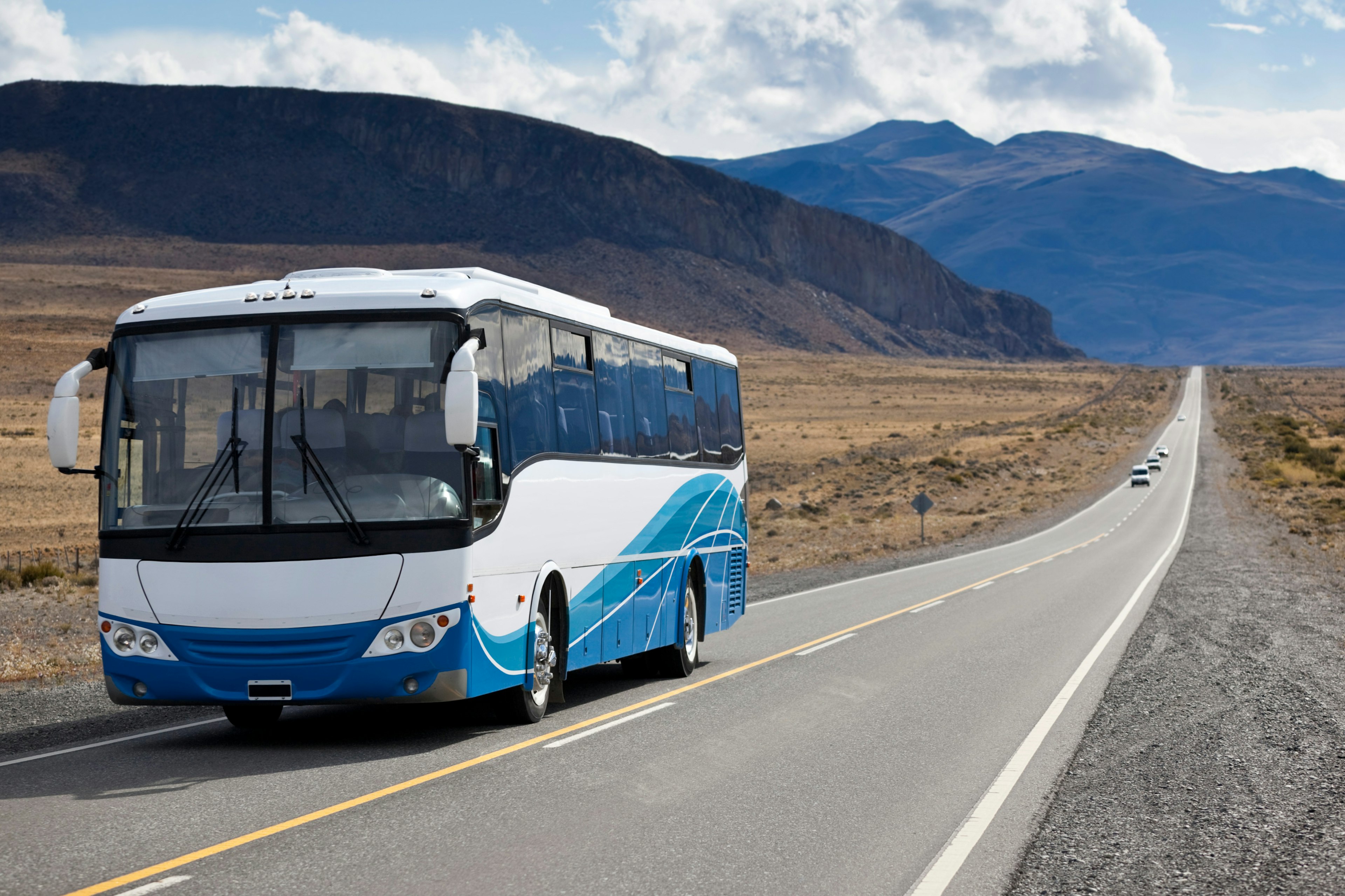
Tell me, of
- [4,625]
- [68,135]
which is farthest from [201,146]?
[4,625]

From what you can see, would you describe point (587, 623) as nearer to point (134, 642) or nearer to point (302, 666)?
point (302, 666)

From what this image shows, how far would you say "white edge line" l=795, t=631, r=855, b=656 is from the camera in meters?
15.2

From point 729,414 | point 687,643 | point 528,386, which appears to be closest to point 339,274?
point 528,386

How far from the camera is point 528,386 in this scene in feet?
33.9

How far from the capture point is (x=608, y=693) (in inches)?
505

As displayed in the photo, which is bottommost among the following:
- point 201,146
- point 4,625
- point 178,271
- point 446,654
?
point 4,625

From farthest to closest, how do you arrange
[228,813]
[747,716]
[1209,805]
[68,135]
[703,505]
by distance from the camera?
[68,135]
[703,505]
[747,716]
[1209,805]
[228,813]

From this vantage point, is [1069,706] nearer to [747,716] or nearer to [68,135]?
[747,716]

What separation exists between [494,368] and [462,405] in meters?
1.43

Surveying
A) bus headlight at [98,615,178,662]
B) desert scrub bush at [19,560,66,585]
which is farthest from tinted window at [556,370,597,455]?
desert scrub bush at [19,560,66,585]

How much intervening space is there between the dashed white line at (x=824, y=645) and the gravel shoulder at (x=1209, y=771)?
10.8ft

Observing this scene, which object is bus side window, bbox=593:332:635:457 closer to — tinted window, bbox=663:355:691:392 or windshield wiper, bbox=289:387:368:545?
tinted window, bbox=663:355:691:392

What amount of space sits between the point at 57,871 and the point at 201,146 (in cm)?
17431

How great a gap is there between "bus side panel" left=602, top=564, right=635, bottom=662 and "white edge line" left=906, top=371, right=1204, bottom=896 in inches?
143
